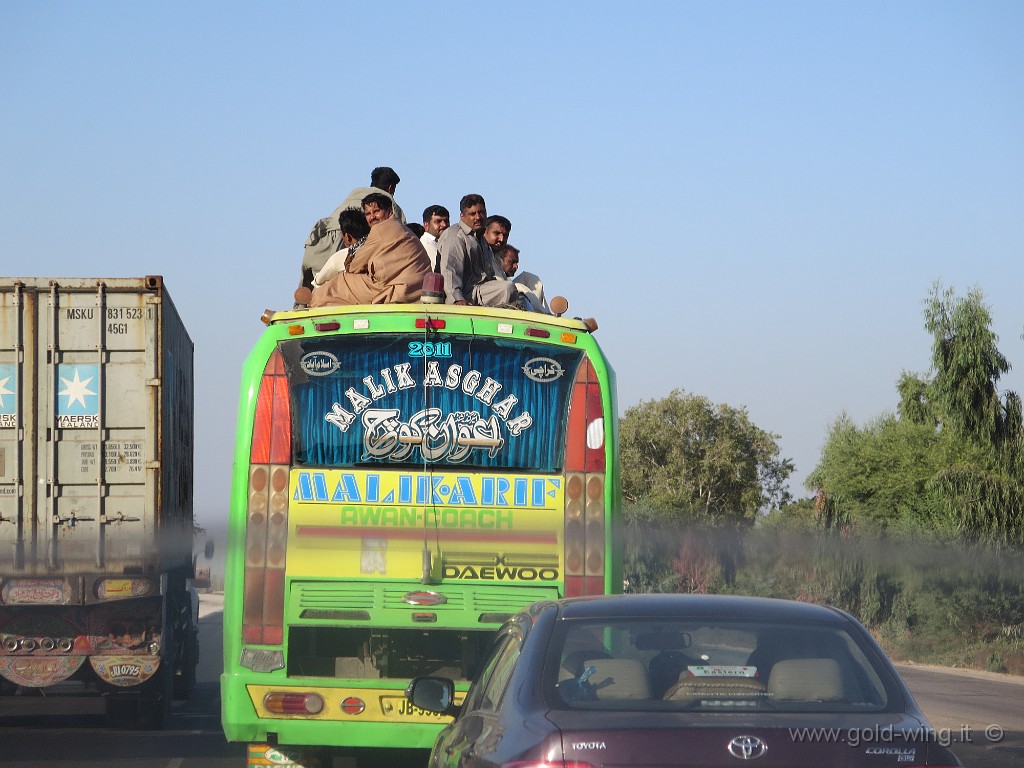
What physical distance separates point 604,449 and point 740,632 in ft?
12.8

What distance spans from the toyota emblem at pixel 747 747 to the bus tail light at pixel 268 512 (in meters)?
4.78

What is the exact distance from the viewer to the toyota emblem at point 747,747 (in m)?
4.60

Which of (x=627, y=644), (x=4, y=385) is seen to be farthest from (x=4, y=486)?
(x=627, y=644)

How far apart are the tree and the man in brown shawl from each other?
198 ft

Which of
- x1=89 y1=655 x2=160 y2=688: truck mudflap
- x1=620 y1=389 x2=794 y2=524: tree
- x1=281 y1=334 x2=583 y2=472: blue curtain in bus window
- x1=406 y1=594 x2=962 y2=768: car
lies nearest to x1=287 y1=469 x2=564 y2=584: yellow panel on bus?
x1=281 y1=334 x2=583 y2=472: blue curtain in bus window

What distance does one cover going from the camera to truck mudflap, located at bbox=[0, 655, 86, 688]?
45.8 ft

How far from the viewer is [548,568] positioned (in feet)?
30.1

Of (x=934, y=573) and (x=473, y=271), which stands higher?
(x=473, y=271)

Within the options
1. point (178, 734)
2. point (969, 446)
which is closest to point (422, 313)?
point (178, 734)

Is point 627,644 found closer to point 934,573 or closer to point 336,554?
point 336,554

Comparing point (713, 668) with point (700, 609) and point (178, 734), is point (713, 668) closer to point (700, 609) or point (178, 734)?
point (700, 609)

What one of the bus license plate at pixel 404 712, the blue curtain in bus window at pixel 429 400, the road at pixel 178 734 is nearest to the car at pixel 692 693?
the bus license plate at pixel 404 712

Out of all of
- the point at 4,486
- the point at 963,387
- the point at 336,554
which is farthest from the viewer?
the point at 963,387

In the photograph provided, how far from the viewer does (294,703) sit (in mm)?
8797
